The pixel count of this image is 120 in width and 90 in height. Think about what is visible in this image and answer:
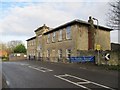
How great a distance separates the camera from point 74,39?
129ft

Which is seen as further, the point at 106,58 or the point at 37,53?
the point at 37,53

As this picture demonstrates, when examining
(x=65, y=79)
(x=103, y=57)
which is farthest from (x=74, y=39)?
(x=65, y=79)

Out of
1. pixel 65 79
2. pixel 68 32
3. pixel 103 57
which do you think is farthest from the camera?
pixel 68 32

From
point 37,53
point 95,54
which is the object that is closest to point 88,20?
point 95,54

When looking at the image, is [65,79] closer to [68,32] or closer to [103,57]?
[103,57]

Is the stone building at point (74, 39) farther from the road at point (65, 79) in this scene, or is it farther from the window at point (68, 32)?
the road at point (65, 79)

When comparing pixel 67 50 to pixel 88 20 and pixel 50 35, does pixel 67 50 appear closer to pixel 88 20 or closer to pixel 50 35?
pixel 88 20

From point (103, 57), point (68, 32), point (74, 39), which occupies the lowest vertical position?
point (103, 57)

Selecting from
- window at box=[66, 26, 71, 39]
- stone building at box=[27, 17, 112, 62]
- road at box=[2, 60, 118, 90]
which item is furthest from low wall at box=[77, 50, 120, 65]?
window at box=[66, 26, 71, 39]

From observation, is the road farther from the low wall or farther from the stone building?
the stone building

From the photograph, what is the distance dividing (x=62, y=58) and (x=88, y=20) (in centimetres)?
835

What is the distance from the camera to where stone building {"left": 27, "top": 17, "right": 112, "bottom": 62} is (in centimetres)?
3975

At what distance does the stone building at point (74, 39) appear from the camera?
130 ft

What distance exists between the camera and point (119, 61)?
27453 millimetres
